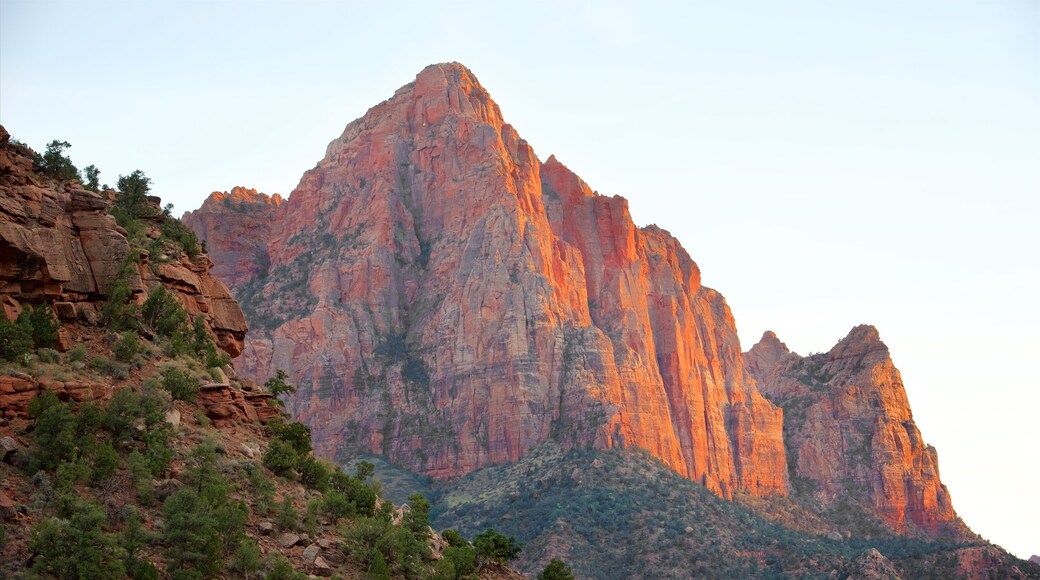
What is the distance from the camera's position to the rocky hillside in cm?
3903

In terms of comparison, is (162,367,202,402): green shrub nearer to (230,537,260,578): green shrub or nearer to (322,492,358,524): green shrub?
(322,492,358,524): green shrub

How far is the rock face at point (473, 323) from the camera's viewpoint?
167875 mm

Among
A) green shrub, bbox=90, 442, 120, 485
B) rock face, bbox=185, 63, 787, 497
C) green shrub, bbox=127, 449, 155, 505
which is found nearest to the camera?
green shrub, bbox=90, 442, 120, 485

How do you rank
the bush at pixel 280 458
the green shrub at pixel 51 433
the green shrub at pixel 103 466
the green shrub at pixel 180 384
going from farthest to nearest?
the bush at pixel 280 458, the green shrub at pixel 180 384, the green shrub at pixel 103 466, the green shrub at pixel 51 433

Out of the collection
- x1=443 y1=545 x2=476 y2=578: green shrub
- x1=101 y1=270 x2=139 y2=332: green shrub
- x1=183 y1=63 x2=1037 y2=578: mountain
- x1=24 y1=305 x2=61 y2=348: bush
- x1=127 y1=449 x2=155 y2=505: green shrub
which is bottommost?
x1=443 y1=545 x2=476 y2=578: green shrub

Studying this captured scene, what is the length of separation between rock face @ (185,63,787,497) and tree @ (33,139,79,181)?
109011mm

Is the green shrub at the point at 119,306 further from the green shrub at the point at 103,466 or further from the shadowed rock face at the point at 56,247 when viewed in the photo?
the green shrub at the point at 103,466

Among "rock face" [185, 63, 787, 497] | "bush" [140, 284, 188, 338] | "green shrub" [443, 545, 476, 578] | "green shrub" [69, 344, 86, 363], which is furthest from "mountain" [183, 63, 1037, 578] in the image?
"green shrub" [69, 344, 86, 363]

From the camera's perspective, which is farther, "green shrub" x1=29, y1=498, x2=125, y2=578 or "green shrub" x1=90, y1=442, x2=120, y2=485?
"green shrub" x1=90, y1=442, x2=120, y2=485

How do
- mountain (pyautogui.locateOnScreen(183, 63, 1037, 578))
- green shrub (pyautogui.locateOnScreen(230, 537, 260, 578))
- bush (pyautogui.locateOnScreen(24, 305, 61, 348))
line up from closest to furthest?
green shrub (pyautogui.locateOnScreen(230, 537, 260, 578)), bush (pyautogui.locateOnScreen(24, 305, 61, 348)), mountain (pyautogui.locateOnScreen(183, 63, 1037, 578))

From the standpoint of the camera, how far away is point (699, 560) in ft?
453

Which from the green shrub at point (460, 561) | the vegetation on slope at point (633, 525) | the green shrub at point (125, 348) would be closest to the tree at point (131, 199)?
the green shrub at point (125, 348)

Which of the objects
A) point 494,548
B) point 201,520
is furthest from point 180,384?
point 494,548

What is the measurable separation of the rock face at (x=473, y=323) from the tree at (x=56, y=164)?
10901cm
